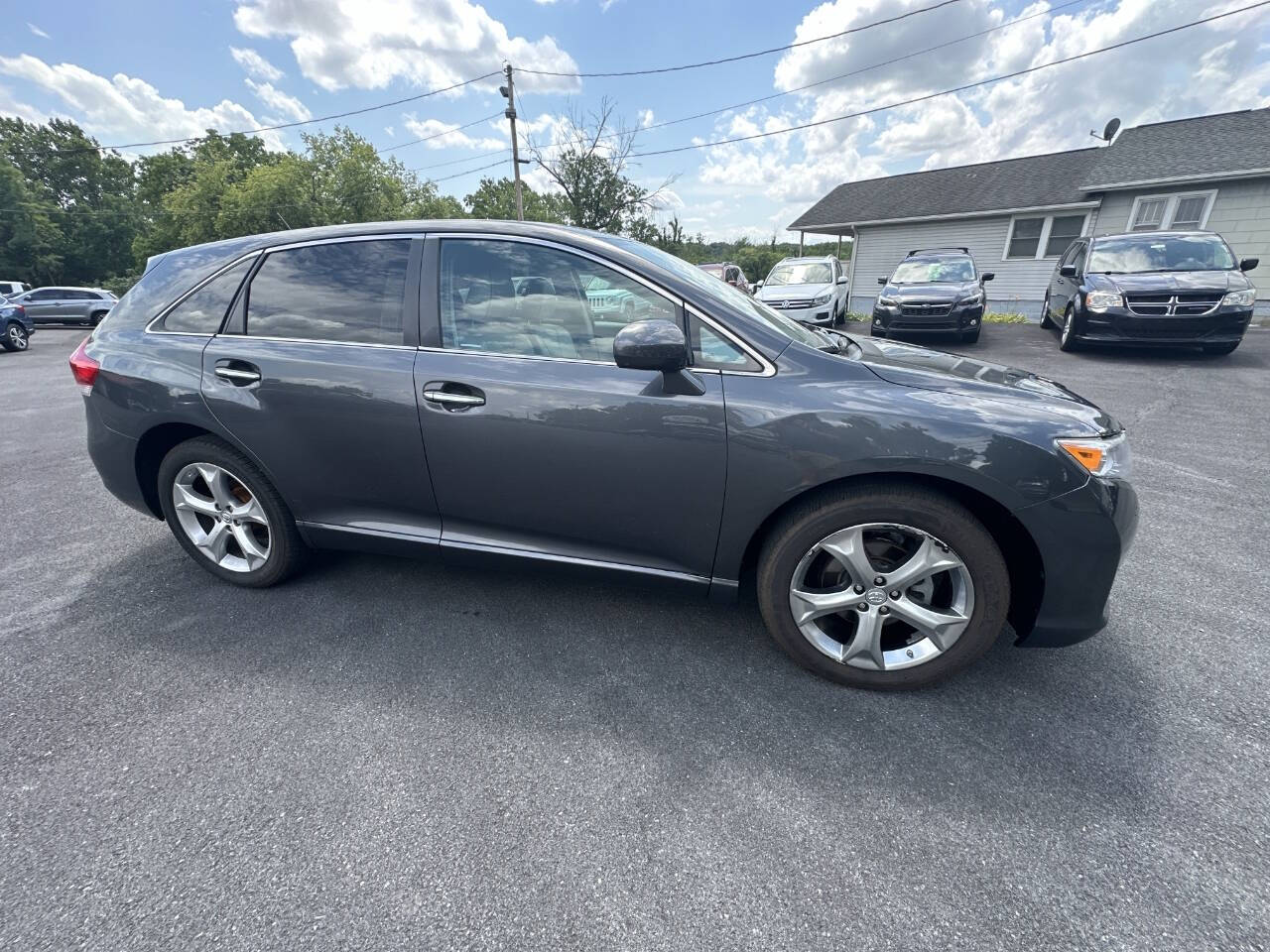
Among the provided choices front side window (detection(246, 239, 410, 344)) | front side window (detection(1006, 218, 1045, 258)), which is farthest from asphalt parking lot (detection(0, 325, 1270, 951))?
front side window (detection(1006, 218, 1045, 258))

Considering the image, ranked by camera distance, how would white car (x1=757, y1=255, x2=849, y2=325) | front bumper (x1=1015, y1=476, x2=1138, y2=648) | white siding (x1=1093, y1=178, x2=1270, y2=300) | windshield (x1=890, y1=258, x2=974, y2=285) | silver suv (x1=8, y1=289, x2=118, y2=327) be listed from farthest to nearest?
silver suv (x1=8, y1=289, x2=118, y2=327)
white siding (x1=1093, y1=178, x2=1270, y2=300)
white car (x1=757, y1=255, x2=849, y2=325)
windshield (x1=890, y1=258, x2=974, y2=285)
front bumper (x1=1015, y1=476, x2=1138, y2=648)

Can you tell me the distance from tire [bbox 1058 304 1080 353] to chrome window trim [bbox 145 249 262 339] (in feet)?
34.1

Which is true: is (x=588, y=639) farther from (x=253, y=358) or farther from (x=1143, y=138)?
(x=1143, y=138)

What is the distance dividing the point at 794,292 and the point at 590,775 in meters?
11.1

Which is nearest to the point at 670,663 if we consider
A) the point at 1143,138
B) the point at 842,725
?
the point at 842,725

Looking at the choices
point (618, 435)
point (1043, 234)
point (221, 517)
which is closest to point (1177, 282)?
point (618, 435)

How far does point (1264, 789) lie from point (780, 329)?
2037 millimetres

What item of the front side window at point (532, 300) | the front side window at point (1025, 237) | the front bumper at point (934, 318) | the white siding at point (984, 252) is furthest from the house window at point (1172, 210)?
the front side window at point (532, 300)

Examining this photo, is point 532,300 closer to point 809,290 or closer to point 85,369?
point 85,369

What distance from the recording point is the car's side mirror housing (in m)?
1.89

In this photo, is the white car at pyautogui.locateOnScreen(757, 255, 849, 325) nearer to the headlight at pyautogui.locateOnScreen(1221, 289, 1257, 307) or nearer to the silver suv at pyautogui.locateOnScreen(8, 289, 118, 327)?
the headlight at pyautogui.locateOnScreen(1221, 289, 1257, 307)

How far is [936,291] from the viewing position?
10023mm

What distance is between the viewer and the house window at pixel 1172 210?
13375mm

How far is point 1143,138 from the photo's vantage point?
1537cm
